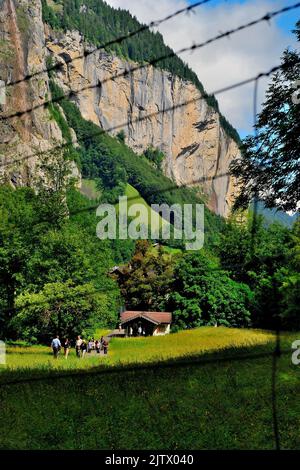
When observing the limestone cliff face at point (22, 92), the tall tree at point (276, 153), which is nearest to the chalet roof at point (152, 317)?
the tall tree at point (276, 153)

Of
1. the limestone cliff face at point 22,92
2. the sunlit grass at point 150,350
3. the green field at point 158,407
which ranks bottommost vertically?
the green field at point 158,407

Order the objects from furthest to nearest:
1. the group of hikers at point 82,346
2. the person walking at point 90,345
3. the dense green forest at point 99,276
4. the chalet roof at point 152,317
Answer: the chalet roof at point 152,317
the person walking at point 90,345
the dense green forest at point 99,276
the group of hikers at point 82,346

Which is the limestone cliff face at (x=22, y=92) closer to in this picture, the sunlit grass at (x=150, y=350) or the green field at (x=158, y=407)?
the sunlit grass at (x=150, y=350)

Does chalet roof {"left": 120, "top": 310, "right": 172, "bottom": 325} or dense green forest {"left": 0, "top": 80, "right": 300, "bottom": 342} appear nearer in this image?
dense green forest {"left": 0, "top": 80, "right": 300, "bottom": 342}

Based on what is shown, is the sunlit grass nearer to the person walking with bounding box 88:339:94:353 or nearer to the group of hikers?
the group of hikers

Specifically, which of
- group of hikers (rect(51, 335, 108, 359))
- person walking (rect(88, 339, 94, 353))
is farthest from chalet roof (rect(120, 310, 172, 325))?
person walking (rect(88, 339, 94, 353))

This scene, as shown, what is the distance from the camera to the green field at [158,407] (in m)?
17.9

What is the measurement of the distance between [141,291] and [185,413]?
167ft

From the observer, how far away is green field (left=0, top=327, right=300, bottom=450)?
58.8ft

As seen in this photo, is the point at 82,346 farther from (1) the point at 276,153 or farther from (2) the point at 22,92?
(2) the point at 22,92

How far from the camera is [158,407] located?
66.4 ft

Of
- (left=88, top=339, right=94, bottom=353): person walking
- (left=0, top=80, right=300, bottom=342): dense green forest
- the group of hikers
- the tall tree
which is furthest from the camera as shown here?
(left=88, top=339, right=94, bottom=353): person walking
